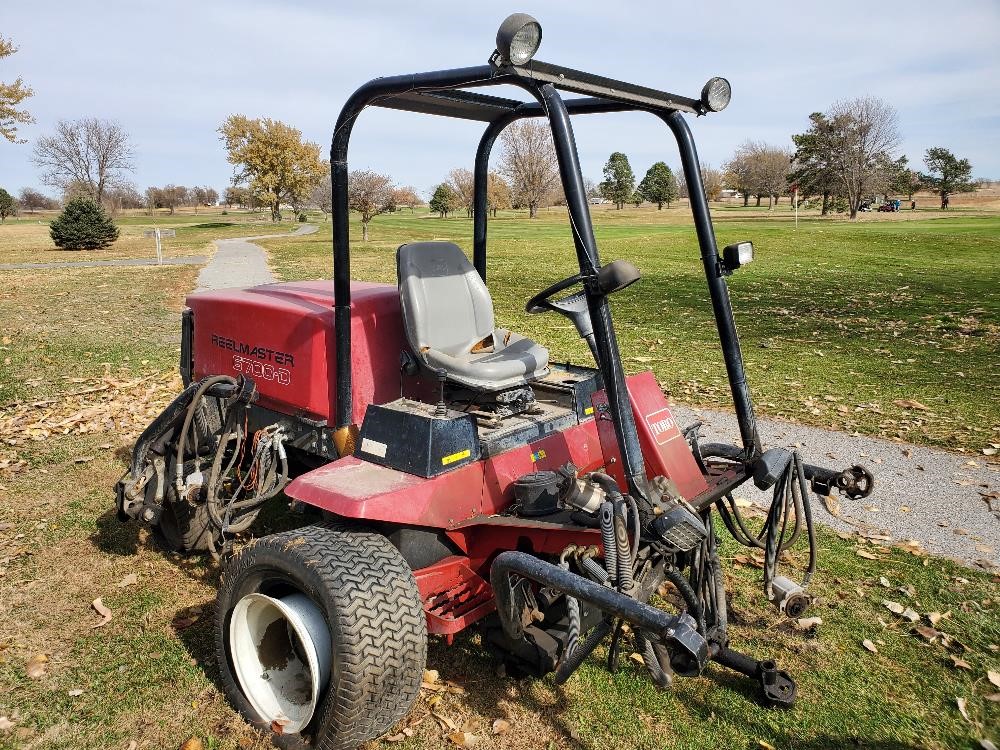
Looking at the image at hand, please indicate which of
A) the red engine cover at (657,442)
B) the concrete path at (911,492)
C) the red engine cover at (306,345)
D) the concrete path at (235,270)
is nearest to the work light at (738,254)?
the red engine cover at (657,442)

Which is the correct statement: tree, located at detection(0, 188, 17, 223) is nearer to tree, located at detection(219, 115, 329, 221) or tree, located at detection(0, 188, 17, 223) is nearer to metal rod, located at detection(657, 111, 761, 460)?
tree, located at detection(219, 115, 329, 221)

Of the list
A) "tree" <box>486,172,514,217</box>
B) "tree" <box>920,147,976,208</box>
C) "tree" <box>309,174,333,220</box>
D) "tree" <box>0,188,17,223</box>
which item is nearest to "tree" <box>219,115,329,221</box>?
"tree" <box>309,174,333,220</box>

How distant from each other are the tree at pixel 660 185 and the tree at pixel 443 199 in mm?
18407

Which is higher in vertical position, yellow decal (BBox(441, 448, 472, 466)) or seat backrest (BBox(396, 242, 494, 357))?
seat backrest (BBox(396, 242, 494, 357))

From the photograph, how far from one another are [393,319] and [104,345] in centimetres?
808

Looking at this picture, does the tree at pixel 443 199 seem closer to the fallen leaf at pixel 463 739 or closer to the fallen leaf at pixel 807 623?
the fallen leaf at pixel 807 623

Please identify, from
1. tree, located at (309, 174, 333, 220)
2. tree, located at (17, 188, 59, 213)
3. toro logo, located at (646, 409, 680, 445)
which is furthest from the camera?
tree, located at (17, 188, 59, 213)

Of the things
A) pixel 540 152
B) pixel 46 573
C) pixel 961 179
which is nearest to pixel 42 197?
pixel 540 152

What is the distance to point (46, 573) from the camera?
407 cm

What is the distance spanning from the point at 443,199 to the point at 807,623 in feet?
193

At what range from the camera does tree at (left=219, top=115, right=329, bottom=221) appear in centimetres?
5519

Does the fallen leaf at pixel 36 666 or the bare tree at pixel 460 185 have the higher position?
the bare tree at pixel 460 185

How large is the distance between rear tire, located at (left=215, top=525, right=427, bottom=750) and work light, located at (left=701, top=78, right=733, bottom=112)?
2213 millimetres

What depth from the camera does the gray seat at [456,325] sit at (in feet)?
10.6
